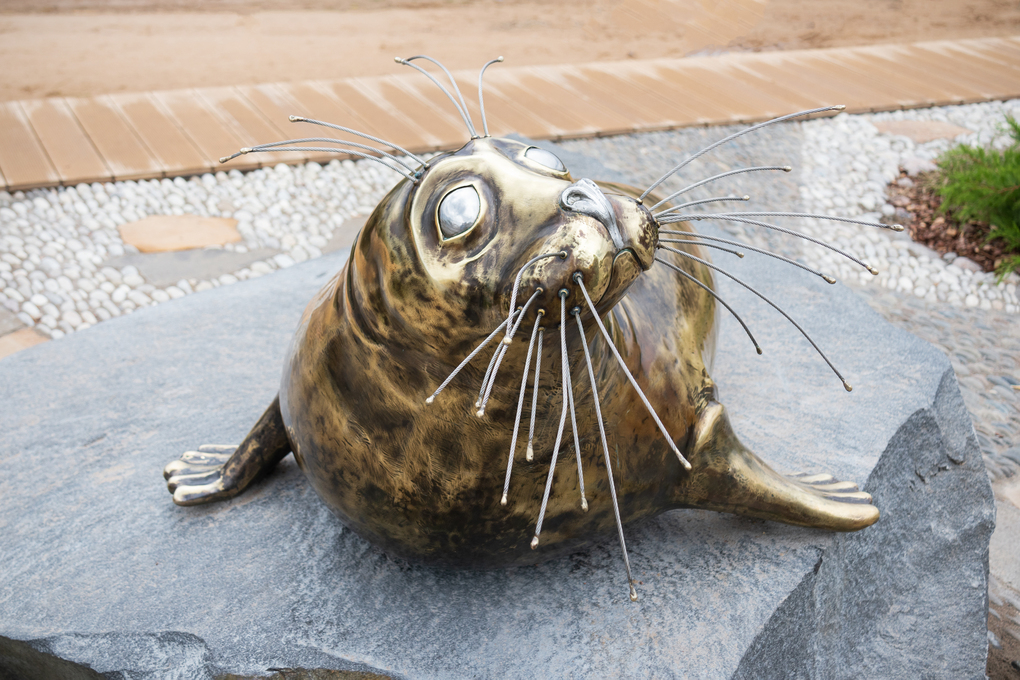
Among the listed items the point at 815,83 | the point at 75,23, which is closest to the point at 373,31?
the point at 75,23

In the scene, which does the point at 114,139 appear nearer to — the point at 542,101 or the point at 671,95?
the point at 542,101

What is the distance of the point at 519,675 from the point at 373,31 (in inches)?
292

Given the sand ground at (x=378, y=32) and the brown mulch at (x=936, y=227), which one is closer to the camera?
the brown mulch at (x=936, y=227)

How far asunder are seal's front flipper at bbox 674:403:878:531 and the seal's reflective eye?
81cm

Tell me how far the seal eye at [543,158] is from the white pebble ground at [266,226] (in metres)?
2.89

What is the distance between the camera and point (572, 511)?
169cm

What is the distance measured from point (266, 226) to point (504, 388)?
3649 millimetres

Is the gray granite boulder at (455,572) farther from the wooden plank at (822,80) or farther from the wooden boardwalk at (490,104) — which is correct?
the wooden plank at (822,80)

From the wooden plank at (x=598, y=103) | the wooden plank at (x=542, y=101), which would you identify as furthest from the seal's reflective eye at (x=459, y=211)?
the wooden plank at (x=598, y=103)

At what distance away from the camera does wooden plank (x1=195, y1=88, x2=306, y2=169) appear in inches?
207

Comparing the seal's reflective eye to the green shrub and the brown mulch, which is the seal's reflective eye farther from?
the brown mulch

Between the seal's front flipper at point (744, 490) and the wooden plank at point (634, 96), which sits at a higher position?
the wooden plank at point (634, 96)

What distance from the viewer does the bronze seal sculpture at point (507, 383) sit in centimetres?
127

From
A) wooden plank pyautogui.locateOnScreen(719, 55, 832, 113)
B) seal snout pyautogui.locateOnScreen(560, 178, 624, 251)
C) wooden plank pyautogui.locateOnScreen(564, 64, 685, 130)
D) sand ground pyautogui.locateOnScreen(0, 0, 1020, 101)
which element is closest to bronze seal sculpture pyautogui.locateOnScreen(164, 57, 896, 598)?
seal snout pyautogui.locateOnScreen(560, 178, 624, 251)
